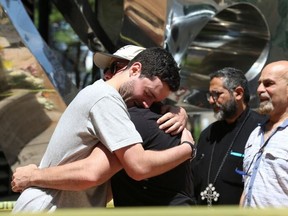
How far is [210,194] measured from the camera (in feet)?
15.4

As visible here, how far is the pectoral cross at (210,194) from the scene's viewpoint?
4664 mm

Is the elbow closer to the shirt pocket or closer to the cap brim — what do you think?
the cap brim

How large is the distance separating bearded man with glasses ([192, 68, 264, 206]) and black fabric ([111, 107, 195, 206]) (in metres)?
1.28

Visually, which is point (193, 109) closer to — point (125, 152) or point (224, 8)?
point (224, 8)

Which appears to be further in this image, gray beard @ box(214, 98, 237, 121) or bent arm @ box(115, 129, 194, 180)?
gray beard @ box(214, 98, 237, 121)

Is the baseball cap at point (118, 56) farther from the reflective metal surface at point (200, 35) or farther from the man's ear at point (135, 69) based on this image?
the reflective metal surface at point (200, 35)

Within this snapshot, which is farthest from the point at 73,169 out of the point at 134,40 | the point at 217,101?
the point at 134,40

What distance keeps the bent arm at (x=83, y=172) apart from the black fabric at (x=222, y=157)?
1749 millimetres

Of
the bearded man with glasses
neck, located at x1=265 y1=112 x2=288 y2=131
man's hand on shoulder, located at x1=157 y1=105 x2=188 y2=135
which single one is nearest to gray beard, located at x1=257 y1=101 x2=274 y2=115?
neck, located at x1=265 y1=112 x2=288 y2=131

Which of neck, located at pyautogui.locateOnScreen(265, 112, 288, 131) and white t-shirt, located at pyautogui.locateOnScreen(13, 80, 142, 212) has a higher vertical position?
white t-shirt, located at pyautogui.locateOnScreen(13, 80, 142, 212)

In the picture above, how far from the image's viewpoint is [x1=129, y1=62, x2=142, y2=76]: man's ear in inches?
124

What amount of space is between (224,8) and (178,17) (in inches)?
20.4

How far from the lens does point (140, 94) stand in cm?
315

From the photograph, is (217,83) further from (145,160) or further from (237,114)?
(145,160)
